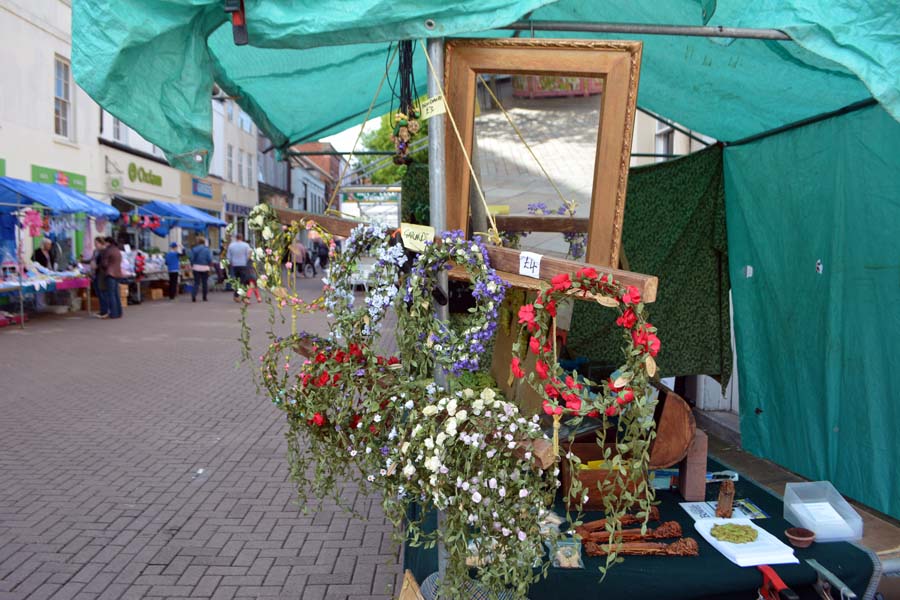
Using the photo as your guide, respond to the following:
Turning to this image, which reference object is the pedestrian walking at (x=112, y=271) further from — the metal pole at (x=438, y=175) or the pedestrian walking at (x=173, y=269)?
the metal pole at (x=438, y=175)

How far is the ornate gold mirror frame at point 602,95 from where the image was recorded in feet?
8.27

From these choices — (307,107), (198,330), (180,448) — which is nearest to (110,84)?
(307,107)

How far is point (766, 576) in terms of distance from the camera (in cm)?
241

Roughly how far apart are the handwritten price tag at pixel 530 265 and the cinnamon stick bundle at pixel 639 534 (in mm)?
1166

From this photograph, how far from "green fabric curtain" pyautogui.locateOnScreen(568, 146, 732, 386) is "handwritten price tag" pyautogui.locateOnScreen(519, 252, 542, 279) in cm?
325

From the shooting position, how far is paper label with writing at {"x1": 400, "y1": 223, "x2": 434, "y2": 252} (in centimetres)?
221

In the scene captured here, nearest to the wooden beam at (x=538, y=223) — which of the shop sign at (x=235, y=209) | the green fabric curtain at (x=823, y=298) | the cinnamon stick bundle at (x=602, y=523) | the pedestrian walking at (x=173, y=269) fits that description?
the green fabric curtain at (x=823, y=298)

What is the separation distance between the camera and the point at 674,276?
5.27 meters

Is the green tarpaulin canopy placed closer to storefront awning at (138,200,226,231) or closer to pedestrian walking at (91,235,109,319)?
pedestrian walking at (91,235,109,319)

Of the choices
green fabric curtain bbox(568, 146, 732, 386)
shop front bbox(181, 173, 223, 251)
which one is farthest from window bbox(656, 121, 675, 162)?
shop front bbox(181, 173, 223, 251)

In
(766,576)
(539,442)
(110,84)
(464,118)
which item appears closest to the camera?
(539,442)

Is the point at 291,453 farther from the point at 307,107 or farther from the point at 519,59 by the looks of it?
the point at 307,107

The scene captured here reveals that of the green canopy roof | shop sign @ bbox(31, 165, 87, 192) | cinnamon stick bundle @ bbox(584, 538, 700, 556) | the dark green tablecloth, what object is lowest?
the dark green tablecloth

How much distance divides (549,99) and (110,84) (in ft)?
9.96
